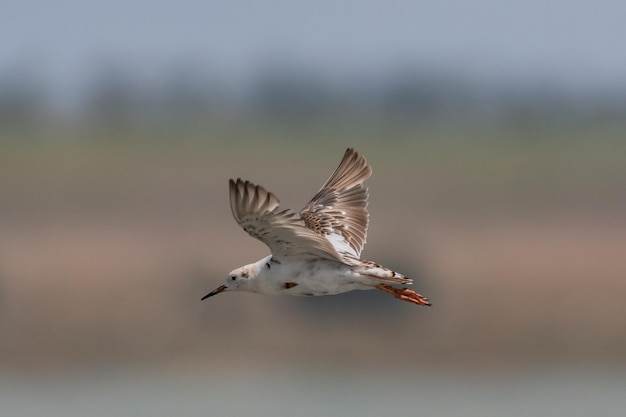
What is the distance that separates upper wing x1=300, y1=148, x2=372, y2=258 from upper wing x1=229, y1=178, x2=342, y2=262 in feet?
5.18

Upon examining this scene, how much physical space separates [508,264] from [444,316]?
278 inches

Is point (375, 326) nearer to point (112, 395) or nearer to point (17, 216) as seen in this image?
point (112, 395)

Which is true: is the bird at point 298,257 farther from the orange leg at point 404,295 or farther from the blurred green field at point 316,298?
the blurred green field at point 316,298

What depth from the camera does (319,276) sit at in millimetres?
17141

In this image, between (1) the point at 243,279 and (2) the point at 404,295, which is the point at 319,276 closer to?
(1) the point at 243,279

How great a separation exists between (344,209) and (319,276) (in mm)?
2900

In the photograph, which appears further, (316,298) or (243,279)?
(316,298)

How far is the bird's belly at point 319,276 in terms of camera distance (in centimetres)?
1716

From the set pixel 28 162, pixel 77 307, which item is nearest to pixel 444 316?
pixel 77 307

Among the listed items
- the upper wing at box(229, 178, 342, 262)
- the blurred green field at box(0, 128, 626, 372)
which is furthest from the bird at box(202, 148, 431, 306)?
the blurred green field at box(0, 128, 626, 372)

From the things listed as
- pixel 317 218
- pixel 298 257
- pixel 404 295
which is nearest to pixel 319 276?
pixel 298 257

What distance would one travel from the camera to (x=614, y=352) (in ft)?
181

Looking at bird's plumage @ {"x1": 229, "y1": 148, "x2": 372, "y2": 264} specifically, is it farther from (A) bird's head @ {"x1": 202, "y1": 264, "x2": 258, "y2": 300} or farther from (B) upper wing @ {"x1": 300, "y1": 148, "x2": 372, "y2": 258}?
(A) bird's head @ {"x1": 202, "y1": 264, "x2": 258, "y2": 300}

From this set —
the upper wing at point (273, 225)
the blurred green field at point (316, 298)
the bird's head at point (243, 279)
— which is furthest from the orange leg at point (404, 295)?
the blurred green field at point (316, 298)
